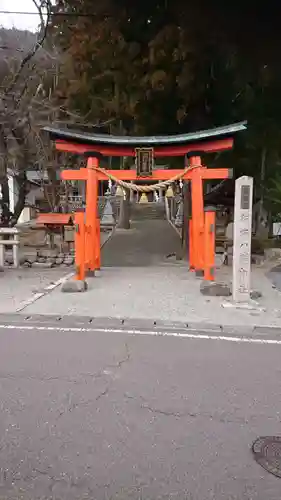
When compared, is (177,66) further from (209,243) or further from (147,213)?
(147,213)

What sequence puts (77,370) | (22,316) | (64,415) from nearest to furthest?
(64,415) < (77,370) < (22,316)

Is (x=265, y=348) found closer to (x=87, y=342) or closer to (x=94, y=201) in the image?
(x=87, y=342)

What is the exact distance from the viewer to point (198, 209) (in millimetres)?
10102

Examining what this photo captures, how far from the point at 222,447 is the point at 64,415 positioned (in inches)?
48.6

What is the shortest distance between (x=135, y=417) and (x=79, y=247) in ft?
20.0

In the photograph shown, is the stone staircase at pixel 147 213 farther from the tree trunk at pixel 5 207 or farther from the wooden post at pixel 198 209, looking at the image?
the wooden post at pixel 198 209

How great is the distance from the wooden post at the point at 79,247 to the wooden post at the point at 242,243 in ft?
11.0

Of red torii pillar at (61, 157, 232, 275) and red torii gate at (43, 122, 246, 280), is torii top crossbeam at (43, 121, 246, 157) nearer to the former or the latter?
red torii gate at (43, 122, 246, 280)

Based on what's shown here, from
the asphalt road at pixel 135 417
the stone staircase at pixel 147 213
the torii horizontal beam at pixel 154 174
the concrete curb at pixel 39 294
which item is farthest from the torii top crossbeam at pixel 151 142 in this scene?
the stone staircase at pixel 147 213

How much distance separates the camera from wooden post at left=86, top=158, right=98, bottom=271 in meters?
10.0

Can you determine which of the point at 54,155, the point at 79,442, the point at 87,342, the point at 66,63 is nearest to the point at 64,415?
the point at 79,442

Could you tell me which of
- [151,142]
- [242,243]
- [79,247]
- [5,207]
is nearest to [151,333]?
[242,243]

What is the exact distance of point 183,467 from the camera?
267cm

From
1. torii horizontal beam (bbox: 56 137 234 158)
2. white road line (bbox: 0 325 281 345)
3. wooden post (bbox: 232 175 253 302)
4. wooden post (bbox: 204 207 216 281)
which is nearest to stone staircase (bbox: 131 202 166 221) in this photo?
torii horizontal beam (bbox: 56 137 234 158)
